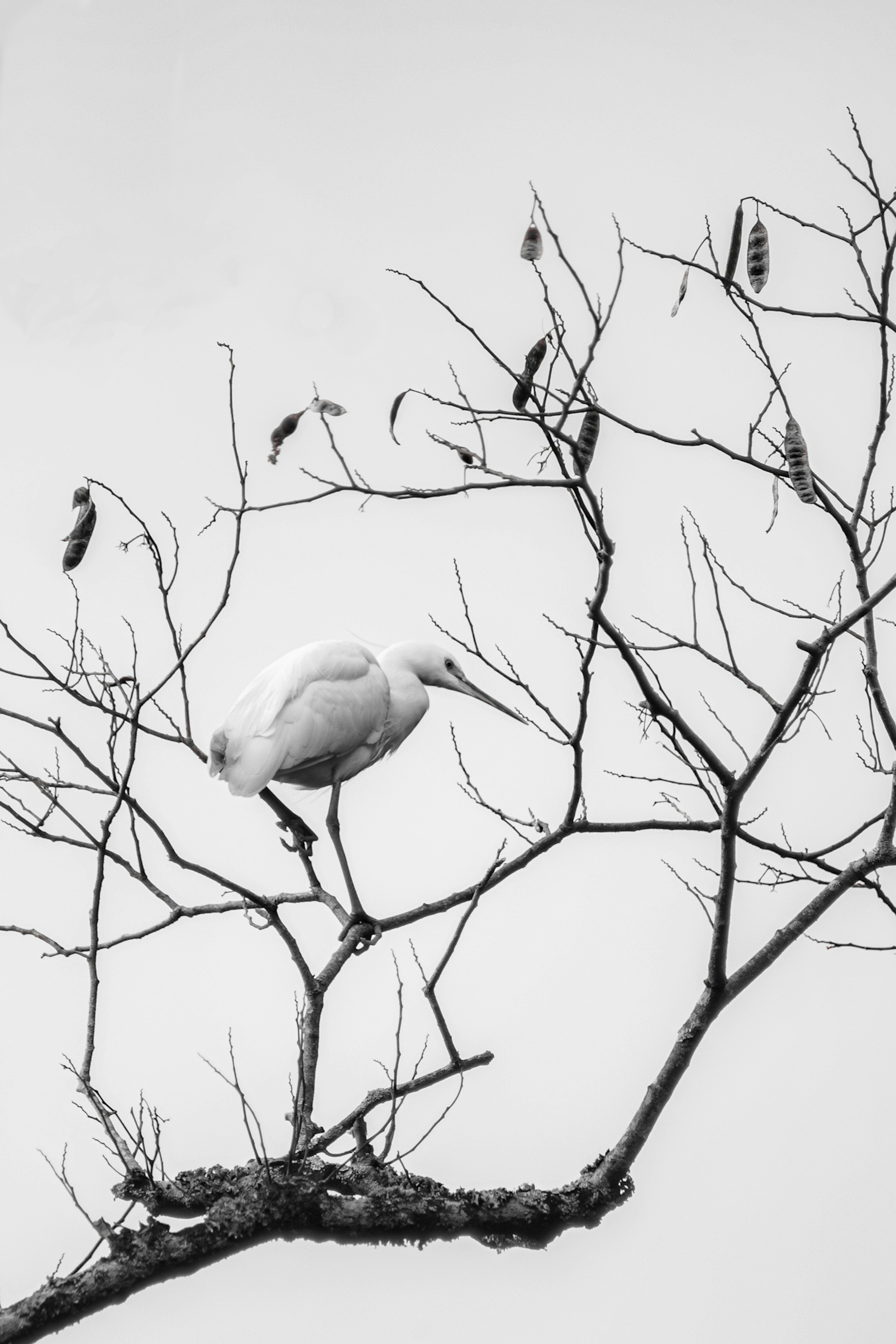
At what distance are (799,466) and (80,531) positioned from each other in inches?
112

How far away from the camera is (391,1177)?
4.51 m

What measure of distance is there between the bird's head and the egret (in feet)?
0.06

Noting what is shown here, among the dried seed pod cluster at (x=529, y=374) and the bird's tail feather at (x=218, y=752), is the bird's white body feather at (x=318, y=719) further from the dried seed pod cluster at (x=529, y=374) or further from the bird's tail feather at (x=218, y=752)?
the dried seed pod cluster at (x=529, y=374)

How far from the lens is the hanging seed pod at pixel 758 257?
206 inches

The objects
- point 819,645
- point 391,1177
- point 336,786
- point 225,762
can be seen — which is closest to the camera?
point 819,645

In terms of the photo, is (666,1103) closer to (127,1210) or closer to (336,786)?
(127,1210)

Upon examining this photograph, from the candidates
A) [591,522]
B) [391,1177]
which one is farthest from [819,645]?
[391,1177]

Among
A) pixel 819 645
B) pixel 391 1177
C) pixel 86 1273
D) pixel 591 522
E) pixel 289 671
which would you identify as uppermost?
pixel 289 671

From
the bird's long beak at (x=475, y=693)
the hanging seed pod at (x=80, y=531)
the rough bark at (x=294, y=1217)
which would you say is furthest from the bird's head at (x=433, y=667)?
the rough bark at (x=294, y=1217)

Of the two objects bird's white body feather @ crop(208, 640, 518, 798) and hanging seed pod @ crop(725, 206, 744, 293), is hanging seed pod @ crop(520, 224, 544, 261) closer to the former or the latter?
hanging seed pod @ crop(725, 206, 744, 293)

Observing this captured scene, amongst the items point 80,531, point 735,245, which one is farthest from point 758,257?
point 80,531

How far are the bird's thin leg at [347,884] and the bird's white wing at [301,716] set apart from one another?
263 millimetres

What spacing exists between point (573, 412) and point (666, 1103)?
2354 mm

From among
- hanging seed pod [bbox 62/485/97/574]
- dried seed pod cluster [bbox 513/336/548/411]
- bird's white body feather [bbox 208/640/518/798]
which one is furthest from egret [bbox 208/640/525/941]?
dried seed pod cluster [bbox 513/336/548/411]
